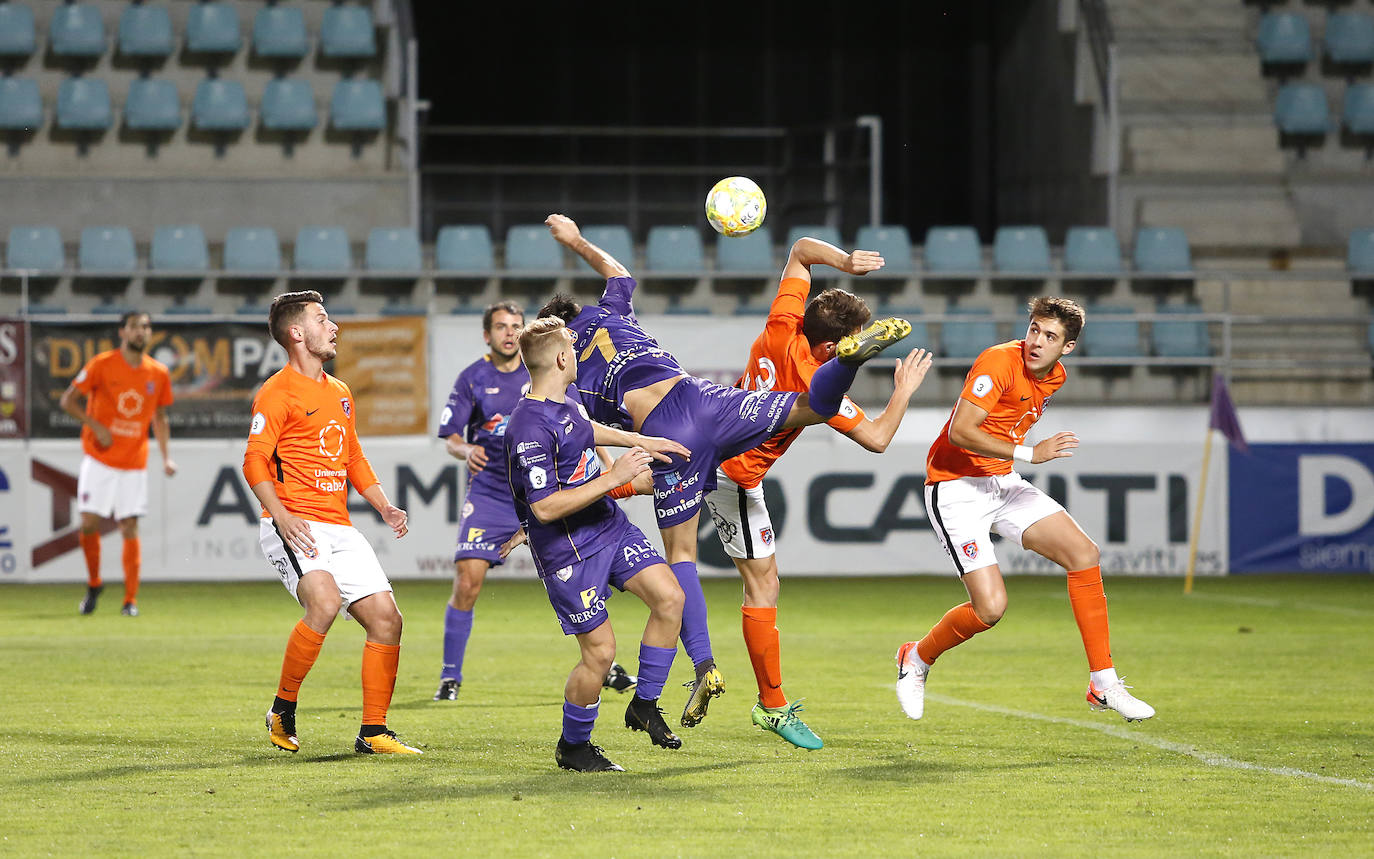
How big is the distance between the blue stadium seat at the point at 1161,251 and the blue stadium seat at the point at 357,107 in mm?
9905

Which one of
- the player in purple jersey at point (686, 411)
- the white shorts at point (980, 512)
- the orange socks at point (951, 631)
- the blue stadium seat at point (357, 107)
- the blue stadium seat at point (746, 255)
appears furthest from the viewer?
the blue stadium seat at point (357, 107)

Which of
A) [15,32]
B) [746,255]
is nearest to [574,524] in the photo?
[746,255]

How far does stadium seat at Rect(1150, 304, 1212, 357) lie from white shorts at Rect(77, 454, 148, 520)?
11751 millimetres

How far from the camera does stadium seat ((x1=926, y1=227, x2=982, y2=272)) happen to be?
20906 millimetres

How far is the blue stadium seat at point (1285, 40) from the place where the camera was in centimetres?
2356

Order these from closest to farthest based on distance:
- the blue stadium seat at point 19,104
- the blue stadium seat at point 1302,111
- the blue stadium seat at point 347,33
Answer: the blue stadium seat at point 19,104
the blue stadium seat at point 347,33
the blue stadium seat at point 1302,111

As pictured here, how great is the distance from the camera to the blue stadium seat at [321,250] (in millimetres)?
19922

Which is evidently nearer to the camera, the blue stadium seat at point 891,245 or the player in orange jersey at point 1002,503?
the player in orange jersey at point 1002,503

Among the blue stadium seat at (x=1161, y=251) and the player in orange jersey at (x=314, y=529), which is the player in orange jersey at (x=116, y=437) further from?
the blue stadium seat at (x=1161, y=251)

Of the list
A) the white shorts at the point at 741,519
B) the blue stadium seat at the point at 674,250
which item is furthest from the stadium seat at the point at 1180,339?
the white shorts at the point at 741,519

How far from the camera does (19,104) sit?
21.2 meters

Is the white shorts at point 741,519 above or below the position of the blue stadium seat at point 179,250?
below

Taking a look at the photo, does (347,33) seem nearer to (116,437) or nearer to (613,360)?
(116,437)

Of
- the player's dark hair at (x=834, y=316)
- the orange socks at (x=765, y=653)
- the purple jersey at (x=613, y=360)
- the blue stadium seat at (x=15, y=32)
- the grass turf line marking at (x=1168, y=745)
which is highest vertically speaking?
the blue stadium seat at (x=15, y=32)
